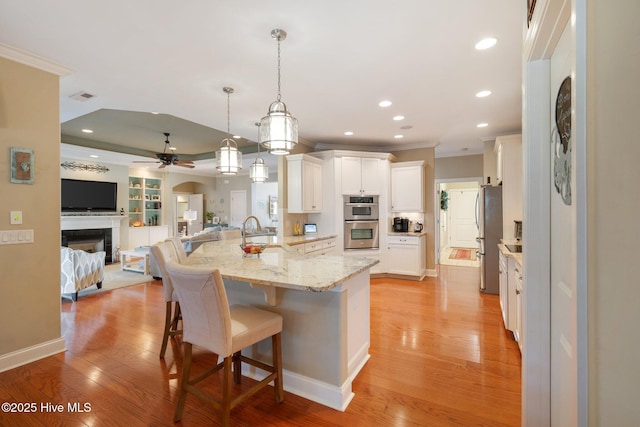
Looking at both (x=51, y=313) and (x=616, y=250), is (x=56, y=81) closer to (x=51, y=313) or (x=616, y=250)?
(x=51, y=313)

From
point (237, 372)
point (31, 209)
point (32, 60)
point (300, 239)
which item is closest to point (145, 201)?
point (300, 239)

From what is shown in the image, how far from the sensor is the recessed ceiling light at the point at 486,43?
2.27m

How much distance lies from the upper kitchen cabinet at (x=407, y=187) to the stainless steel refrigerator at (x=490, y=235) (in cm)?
119

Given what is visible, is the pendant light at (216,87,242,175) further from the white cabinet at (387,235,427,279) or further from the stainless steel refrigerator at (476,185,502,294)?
the stainless steel refrigerator at (476,185,502,294)

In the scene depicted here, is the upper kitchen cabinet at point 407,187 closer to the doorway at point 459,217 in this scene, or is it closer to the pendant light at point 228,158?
the pendant light at point 228,158

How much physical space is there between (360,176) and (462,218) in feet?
21.1

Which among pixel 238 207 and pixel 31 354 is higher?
pixel 238 207

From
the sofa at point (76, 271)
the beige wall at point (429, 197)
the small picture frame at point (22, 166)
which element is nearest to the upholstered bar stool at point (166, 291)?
the small picture frame at point (22, 166)

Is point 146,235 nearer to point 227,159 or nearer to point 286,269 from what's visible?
point 227,159

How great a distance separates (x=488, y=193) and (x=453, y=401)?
3338 mm

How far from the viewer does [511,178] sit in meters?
4.09

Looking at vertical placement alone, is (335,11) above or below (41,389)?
above

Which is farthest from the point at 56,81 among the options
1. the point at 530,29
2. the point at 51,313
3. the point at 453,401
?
the point at 453,401

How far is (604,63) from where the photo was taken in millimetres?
705
